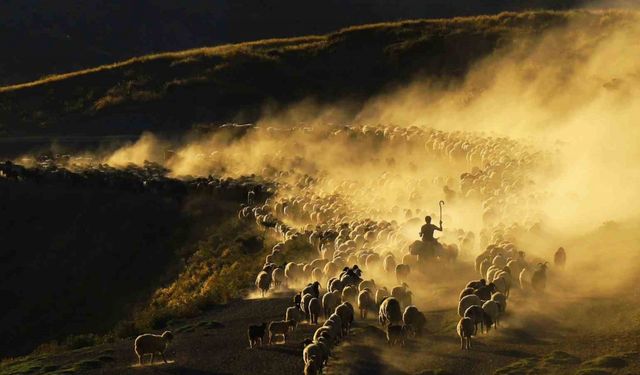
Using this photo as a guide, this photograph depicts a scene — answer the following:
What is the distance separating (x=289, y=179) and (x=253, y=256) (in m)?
15.0

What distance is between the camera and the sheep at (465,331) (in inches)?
974

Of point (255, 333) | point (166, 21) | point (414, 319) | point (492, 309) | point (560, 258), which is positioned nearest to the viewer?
point (492, 309)

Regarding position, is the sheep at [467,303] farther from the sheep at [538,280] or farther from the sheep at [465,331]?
the sheep at [538,280]

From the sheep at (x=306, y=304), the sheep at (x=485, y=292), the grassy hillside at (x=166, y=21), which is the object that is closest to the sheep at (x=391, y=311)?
the sheep at (x=485, y=292)

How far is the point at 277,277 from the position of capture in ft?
116

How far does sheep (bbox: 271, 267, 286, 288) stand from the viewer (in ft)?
116

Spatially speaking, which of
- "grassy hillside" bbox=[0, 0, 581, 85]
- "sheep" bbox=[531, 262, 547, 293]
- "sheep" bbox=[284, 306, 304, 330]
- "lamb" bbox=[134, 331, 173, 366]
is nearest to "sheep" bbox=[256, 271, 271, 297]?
"sheep" bbox=[284, 306, 304, 330]

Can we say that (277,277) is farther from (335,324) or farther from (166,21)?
(166,21)

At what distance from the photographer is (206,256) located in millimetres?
46188

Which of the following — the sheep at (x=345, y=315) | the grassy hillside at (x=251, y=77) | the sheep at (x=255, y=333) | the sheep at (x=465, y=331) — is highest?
the grassy hillside at (x=251, y=77)

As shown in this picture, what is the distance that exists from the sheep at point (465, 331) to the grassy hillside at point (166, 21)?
442ft

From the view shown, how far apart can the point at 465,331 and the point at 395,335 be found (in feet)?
6.79

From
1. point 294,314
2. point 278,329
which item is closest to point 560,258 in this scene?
point 294,314

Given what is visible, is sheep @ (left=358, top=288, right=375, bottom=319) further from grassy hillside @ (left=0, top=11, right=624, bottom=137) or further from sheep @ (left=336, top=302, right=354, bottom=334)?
grassy hillside @ (left=0, top=11, right=624, bottom=137)
